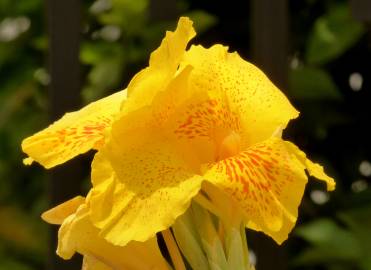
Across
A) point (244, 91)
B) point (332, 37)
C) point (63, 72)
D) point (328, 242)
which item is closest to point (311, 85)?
point (332, 37)

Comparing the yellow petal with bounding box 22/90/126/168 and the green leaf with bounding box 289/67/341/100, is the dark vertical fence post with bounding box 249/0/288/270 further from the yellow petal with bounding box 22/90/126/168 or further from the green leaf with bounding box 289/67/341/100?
the yellow petal with bounding box 22/90/126/168

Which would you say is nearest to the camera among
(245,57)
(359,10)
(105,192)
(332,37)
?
(105,192)

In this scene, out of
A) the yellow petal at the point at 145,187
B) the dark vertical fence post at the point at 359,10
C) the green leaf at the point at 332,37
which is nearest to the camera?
the yellow petal at the point at 145,187

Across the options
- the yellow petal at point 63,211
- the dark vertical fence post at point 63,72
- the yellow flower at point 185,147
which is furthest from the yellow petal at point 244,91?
the dark vertical fence post at point 63,72

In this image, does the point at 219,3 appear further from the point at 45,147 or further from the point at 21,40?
the point at 45,147

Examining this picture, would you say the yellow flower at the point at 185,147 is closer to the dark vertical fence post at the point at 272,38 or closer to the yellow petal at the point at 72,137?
the yellow petal at the point at 72,137

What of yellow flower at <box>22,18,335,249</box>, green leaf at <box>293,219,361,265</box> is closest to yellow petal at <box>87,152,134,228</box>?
yellow flower at <box>22,18,335,249</box>

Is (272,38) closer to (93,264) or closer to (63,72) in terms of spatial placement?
(63,72)
